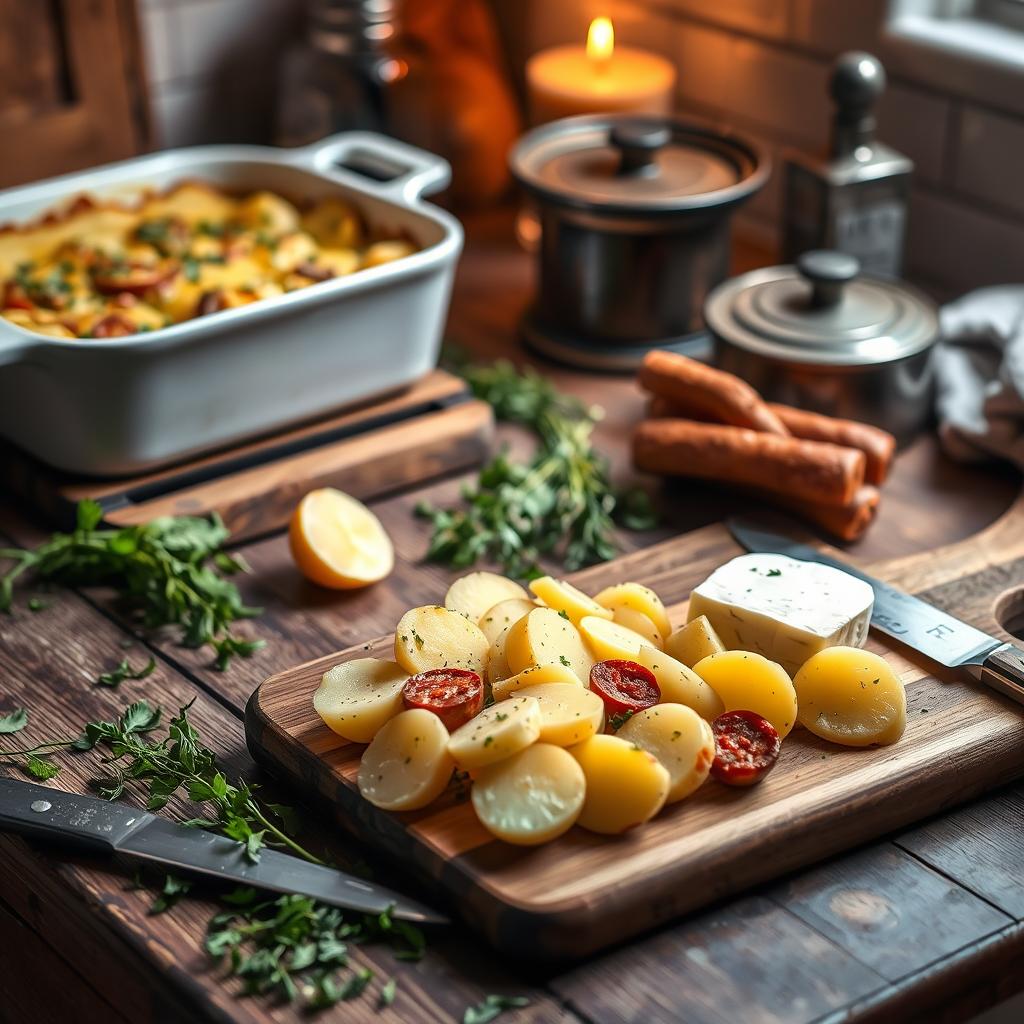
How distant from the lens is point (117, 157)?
81.0 inches

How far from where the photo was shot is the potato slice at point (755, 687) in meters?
1.01

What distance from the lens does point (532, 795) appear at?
91 centimetres

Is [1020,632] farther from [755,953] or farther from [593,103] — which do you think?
[593,103]

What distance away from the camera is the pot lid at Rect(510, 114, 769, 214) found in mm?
1591

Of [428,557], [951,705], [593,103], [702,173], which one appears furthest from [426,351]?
[951,705]

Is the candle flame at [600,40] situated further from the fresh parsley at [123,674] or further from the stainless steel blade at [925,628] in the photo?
the fresh parsley at [123,674]

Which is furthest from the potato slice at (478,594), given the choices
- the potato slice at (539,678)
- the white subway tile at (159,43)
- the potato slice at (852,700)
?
the white subway tile at (159,43)

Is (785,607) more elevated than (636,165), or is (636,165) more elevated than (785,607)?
(636,165)

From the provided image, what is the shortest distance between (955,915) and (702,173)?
99cm

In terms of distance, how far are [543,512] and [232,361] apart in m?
0.32

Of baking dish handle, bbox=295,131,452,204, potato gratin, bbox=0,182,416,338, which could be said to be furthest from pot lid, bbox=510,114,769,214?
potato gratin, bbox=0,182,416,338

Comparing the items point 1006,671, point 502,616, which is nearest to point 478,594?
point 502,616

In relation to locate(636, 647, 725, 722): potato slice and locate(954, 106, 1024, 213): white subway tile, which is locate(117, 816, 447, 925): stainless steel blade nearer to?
locate(636, 647, 725, 722): potato slice

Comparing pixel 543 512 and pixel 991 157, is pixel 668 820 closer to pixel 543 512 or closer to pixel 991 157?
pixel 543 512
